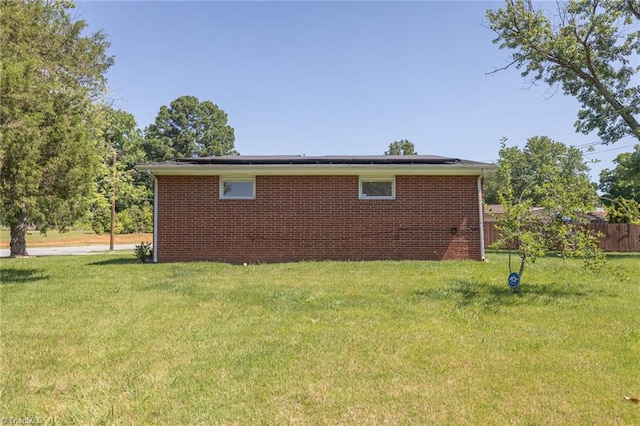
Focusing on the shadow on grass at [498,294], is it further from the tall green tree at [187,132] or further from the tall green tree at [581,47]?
the tall green tree at [187,132]

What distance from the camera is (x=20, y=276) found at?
8828 mm

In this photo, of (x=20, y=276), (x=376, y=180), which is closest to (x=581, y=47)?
(x=376, y=180)

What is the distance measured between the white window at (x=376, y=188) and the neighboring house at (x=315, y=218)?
0.23 feet

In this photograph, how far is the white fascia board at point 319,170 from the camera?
1048 centimetres

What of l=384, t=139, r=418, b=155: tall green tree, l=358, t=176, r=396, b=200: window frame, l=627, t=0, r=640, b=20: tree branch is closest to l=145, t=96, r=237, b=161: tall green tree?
l=384, t=139, r=418, b=155: tall green tree

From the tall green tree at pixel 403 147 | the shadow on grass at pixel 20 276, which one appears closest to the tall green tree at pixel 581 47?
the shadow on grass at pixel 20 276

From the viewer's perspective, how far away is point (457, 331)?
4.30m

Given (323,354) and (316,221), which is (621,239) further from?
(323,354)

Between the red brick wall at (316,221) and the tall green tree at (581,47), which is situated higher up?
the tall green tree at (581,47)

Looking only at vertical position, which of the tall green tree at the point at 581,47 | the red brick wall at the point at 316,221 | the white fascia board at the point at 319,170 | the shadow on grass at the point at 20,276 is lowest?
the shadow on grass at the point at 20,276

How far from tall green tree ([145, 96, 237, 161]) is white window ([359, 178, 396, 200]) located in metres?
39.5

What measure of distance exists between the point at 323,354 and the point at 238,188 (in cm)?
810

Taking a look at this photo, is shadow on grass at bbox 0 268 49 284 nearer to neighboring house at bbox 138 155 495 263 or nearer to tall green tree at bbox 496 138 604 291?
neighboring house at bbox 138 155 495 263

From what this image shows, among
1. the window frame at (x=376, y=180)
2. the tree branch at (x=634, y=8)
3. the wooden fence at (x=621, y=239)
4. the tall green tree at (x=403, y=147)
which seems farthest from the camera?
the tall green tree at (x=403, y=147)
